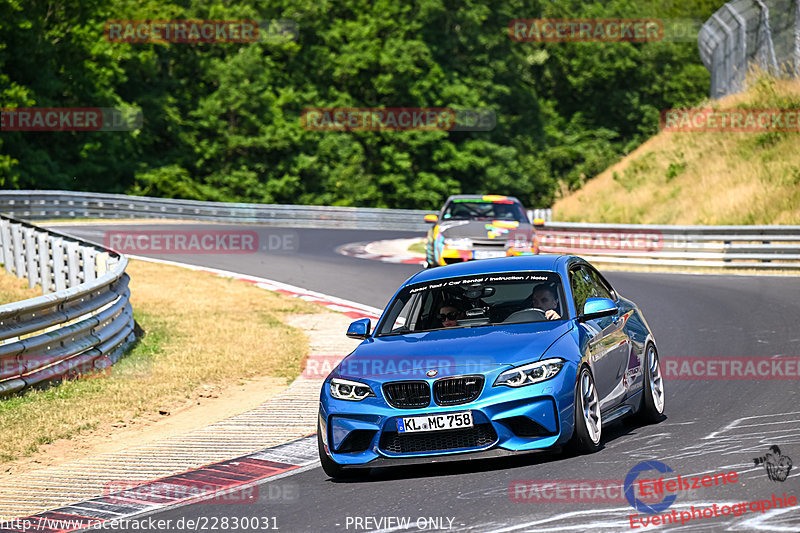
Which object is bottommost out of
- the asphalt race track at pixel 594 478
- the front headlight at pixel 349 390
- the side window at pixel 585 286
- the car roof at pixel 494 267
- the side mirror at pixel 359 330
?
the asphalt race track at pixel 594 478

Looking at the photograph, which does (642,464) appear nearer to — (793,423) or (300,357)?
(793,423)

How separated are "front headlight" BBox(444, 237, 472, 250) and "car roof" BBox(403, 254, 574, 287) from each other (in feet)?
35.9

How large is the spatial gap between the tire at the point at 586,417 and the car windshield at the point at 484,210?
1303 centimetres

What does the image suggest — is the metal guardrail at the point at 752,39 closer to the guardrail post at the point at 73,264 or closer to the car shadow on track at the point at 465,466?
the guardrail post at the point at 73,264

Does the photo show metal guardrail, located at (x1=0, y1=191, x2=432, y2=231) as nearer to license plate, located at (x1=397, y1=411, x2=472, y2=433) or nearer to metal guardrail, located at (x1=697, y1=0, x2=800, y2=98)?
metal guardrail, located at (x1=697, y1=0, x2=800, y2=98)

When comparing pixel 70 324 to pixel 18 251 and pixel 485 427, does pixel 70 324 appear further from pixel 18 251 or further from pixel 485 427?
pixel 18 251

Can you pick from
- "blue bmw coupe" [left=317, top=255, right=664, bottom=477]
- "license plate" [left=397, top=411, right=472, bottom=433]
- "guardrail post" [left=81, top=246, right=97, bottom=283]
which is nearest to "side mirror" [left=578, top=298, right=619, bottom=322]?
"blue bmw coupe" [left=317, top=255, right=664, bottom=477]

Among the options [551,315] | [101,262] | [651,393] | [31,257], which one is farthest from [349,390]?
[31,257]

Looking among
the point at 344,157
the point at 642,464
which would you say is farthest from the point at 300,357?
the point at 344,157

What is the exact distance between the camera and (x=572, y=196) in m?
41.0

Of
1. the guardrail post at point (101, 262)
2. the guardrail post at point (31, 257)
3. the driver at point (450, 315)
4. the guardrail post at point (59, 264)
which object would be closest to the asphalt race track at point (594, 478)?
the driver at point (450, 315)

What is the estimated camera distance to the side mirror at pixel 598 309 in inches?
324

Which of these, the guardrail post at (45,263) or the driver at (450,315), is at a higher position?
the driver at (450,315)

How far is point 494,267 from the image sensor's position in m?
9.07
